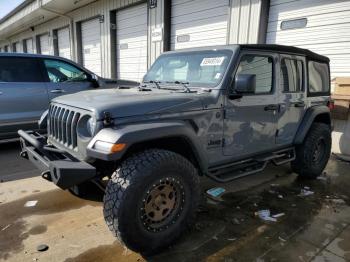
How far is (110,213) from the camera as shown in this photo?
242cm

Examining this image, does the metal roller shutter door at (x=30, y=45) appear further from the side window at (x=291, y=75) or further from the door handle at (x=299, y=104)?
the door handle at (x=299, y=104)

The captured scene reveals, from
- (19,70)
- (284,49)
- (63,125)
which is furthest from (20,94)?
(284,49)

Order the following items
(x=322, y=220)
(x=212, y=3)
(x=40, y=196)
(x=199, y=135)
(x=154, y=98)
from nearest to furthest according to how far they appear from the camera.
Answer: (x=154, y=98)
(x=199, y=135)
(x=322, y=220)
(x=40, y=196)
(x=212, y=3)

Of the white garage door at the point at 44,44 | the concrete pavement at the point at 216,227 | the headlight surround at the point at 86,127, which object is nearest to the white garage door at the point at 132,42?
the concrete pavement at the point at 216,227

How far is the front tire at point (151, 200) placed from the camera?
2393 mm

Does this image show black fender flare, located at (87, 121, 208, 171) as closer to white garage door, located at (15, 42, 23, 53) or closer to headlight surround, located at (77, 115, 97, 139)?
headlight surround, located at (77, 115, 97, 139)

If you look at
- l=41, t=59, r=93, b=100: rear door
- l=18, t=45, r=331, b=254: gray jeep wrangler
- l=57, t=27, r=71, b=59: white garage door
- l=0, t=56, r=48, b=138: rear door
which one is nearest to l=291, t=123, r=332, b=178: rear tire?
l=18, t=45, r=331, b=254: gray jeep wrangler

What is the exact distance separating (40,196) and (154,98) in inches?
83.4

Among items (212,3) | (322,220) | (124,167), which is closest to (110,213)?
(124,167)

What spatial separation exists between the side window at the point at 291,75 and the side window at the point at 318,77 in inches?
12.7

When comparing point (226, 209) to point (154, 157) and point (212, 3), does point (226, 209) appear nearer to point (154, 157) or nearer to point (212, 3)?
point (154, 157)

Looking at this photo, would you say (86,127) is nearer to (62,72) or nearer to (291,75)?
(291,75)

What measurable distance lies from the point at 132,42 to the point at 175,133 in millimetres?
8894

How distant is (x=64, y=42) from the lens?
15.8 metres
